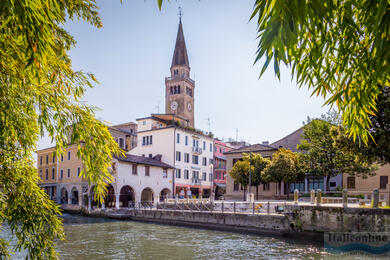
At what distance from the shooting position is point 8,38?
12.3 ft

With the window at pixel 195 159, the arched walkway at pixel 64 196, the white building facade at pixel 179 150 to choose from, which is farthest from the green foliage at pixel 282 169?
the arched walkway at pixel 64 196

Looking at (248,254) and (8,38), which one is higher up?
(8,38)

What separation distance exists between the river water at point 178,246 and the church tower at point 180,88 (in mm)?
48396

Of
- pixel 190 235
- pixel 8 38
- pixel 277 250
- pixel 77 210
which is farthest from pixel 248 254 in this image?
pixel 77 210

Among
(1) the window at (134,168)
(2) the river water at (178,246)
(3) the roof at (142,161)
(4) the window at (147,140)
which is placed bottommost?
(2) the river water at (178,246)

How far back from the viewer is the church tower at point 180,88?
7078 cm

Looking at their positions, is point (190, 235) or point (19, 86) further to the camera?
point (190, 235)

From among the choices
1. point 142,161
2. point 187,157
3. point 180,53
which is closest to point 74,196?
point 142,161

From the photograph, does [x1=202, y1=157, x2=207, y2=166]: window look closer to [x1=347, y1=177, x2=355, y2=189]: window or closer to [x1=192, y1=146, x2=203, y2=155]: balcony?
[x1=192, y1=146, x2=203, y2=155]: balcony

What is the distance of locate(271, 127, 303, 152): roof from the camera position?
48.2 m

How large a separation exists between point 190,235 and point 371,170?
19045mm

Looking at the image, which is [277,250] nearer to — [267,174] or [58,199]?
[267,174]

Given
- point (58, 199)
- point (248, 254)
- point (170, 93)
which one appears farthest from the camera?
point (170, 93)

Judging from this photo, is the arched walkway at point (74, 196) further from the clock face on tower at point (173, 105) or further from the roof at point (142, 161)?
the clock face on tower at point (173, 105)
